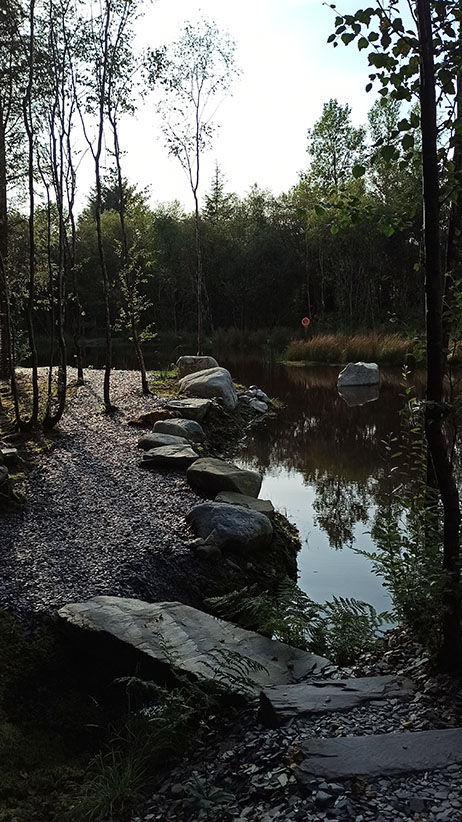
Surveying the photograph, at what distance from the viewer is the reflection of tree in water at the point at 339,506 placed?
6440mm

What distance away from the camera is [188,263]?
35.2 metres

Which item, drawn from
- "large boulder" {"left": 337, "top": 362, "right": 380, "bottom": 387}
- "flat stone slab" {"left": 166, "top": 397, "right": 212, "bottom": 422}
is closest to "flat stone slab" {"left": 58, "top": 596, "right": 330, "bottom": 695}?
"flat stone slab" {"left": 166, "top": 397, "right": 212, "bottom": 422}

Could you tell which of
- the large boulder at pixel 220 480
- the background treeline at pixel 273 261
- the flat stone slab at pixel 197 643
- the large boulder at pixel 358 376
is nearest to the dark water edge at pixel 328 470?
the large boulder at pixel 358 376

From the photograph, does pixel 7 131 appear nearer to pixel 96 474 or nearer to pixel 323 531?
pixel 96 474

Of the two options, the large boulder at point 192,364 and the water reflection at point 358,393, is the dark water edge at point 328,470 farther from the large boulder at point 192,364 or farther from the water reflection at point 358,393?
the large boulder at point 192,364

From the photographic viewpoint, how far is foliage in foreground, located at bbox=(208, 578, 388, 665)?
354cm

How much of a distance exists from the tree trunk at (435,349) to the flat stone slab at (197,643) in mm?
780

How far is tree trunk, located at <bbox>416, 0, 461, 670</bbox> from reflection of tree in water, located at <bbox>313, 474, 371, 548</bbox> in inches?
133

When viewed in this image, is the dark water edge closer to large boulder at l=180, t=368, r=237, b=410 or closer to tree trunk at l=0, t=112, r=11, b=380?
large boulder at l=180, t=368, r=237, b=410

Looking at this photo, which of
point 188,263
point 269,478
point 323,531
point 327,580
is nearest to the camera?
point 327,580

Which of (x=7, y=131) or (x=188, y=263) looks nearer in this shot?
(x=7, y=131)

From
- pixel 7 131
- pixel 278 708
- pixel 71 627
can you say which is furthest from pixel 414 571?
pixel 7 131

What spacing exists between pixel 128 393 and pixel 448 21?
1059 centimetres

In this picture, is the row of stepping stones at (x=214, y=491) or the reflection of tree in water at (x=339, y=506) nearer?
the row of stepping stones at (x=214, y=491)
